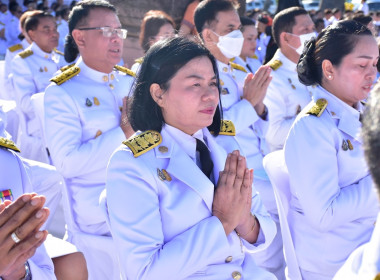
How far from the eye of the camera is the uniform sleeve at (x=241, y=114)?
382 centimetres

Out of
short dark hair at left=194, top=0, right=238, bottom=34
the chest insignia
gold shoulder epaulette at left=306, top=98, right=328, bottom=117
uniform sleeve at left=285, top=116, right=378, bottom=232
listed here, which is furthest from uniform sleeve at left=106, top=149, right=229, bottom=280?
short dark hair at left=194, top=0, right=238, bottom=34

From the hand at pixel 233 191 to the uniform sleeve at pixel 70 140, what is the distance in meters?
1.32

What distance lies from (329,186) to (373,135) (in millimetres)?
1688

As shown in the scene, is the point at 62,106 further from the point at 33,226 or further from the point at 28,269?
the point at 33,226

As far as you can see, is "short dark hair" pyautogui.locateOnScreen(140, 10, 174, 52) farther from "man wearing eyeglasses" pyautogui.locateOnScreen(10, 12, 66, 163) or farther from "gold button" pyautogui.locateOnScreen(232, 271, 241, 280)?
"gold button" pyautogui.locateOnScreen(232, 271, 241, 280)

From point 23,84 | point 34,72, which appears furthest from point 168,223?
point 34,72

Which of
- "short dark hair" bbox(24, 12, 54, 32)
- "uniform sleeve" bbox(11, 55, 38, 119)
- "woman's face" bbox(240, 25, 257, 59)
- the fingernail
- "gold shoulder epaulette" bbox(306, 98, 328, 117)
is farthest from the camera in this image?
"woman's face" bbox(240, 25, 257, 59)

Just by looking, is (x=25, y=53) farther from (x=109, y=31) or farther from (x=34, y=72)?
(x=109, y=31)

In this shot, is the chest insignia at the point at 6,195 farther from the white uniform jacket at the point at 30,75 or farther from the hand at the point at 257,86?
the white uniform jacket at the point at 30,75

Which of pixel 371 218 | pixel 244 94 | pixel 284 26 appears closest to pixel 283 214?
pixel 371 218

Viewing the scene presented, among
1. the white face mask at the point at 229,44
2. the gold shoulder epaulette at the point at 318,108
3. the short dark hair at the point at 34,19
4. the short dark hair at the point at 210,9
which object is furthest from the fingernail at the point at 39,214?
the short dark hair at the point at 34,19

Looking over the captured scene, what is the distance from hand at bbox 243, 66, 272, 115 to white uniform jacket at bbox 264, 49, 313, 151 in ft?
1.29

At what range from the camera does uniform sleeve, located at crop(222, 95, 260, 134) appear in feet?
12.5

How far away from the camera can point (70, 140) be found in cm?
343
